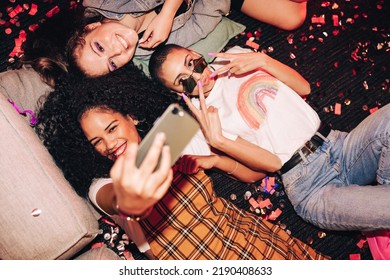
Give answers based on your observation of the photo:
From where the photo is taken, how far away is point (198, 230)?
1.72 meters

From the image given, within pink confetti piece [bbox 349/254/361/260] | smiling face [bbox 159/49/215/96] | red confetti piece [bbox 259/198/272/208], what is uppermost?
smiling face [bbox 159/49/215/96]

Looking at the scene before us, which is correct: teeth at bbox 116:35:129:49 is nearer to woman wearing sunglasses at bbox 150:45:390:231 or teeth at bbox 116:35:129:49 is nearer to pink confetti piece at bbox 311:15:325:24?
woman wearing sunglasses at bbox 150:45:390:231

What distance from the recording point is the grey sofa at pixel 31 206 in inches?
63.1

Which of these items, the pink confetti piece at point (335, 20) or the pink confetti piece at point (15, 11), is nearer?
the pink confetti piece at point (15, 11)

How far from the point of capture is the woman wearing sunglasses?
1.98m

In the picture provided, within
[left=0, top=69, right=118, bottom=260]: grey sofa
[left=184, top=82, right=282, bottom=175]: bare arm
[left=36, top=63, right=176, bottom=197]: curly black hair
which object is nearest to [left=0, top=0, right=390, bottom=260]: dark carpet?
[left=184, top=82, right=282, bottom=175]: bare arm

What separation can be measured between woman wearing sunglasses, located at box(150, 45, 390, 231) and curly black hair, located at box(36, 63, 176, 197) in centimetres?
25

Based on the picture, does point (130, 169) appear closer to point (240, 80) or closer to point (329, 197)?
point (240, 80)

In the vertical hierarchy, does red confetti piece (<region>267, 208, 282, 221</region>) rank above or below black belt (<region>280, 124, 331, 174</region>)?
below

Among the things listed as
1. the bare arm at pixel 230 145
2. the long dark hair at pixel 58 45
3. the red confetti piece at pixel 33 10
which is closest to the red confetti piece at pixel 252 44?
the bare arm at pixel 230 145

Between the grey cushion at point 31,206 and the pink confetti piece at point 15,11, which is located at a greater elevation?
the pink confetti piece at point 15,11

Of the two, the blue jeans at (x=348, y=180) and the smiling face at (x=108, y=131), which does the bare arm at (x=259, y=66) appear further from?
the smiling face at (x=108, y=131)

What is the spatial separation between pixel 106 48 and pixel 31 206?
95cm

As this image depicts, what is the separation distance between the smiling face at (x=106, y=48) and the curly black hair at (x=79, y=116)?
3.4 inches
